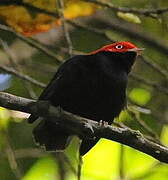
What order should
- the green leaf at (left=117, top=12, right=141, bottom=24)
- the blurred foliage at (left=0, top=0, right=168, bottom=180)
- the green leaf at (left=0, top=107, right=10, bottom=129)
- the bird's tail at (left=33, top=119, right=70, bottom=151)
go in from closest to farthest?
the bird's tail at (left=33, top=119, right=70, bottom=151)
the green leaf at (left=117, top=12, right=141, bottom=24)
the green leaf at (left=0, top=107, right=10, bottom=129)
the blurred foliage at (left=0, top=0, right=168, bottom=180)

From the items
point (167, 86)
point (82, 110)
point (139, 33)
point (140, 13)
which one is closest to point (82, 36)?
point (139, 33)

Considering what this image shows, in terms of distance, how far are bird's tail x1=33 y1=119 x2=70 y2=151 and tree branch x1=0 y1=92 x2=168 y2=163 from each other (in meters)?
0.52

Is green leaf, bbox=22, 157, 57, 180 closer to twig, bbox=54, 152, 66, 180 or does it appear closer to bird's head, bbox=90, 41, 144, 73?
twig, bbox=54, 152, 66, 180

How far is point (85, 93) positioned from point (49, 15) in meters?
1.22

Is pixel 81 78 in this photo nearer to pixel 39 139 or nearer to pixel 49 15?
pixel 39 139

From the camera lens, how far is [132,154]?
639 cm

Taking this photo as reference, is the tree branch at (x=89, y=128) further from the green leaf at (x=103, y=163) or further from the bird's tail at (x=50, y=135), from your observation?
the green leaf at (x=103, y=163)

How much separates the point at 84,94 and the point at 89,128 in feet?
1.88

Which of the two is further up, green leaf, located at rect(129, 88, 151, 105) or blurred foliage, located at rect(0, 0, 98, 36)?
blurred foliage, located at rect(0, 0, 98, 36)

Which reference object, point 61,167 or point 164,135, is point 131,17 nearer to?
point 61,167

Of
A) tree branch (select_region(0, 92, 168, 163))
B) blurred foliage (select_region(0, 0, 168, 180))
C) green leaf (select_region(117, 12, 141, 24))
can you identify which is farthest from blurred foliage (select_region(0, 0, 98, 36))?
tree branch (select_region(0, 92, 168, 163))

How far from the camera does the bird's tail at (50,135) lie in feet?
14.8

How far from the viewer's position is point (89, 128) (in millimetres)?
3873

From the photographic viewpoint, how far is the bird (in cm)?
440
